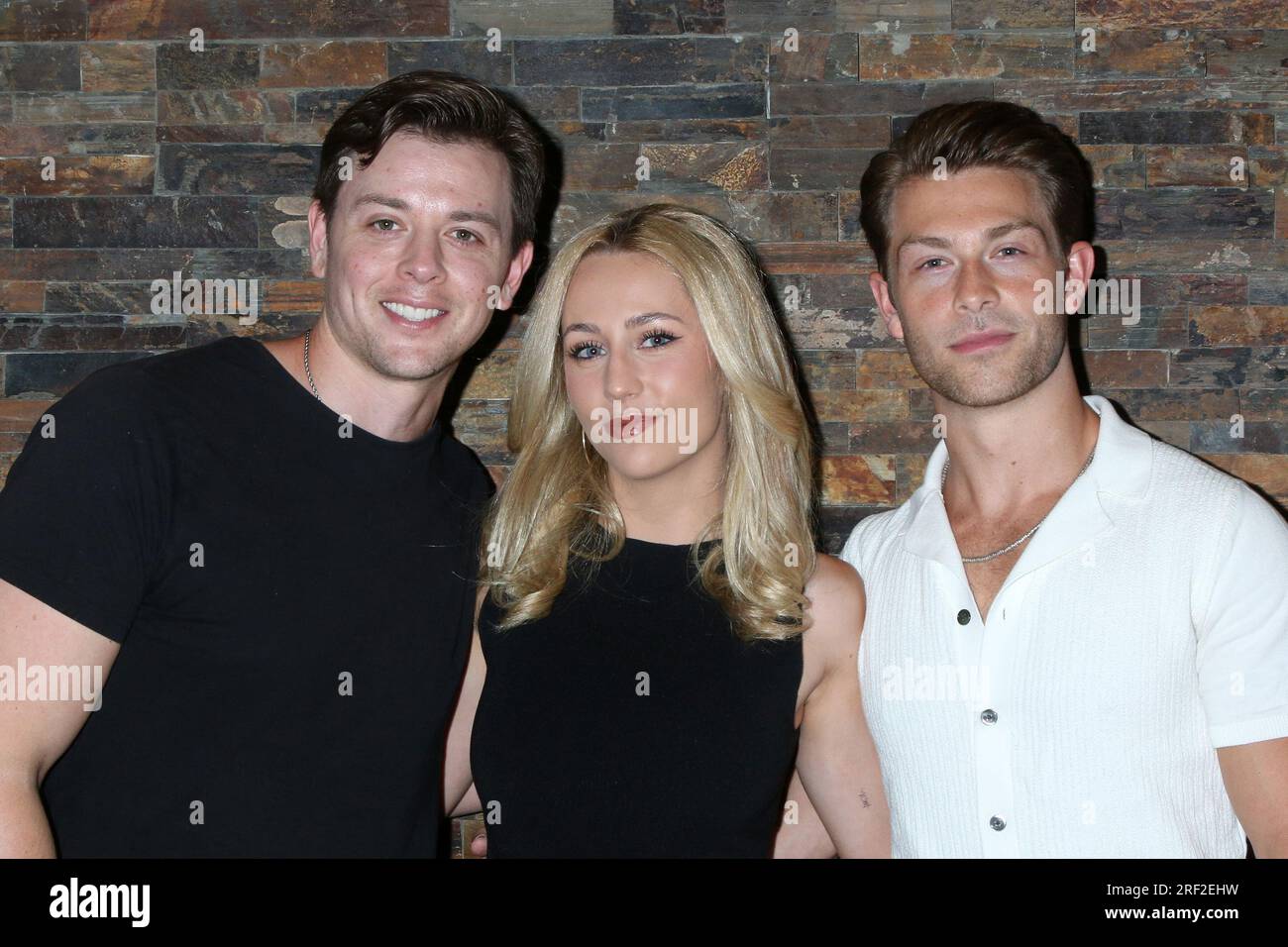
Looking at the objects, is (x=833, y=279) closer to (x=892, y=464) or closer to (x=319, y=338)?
(x=892, y=464)

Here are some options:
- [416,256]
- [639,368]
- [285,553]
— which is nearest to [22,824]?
[285,553]

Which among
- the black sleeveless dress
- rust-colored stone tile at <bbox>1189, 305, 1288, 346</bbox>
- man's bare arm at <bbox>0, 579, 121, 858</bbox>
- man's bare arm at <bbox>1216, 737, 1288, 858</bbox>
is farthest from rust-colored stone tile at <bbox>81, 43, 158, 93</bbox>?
man's bare arm at <bbox>1216, 737, 1288, 858</bbox>

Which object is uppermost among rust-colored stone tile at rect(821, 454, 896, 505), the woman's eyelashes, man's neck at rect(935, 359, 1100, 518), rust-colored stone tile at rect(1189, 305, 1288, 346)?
rust-colored stone tile at rect(1189, 305, 1288, 346)

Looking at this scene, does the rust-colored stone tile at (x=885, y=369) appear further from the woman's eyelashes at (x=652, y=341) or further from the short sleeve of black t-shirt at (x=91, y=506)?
the short sleeve of black t-shirt at (x=91, y=506)

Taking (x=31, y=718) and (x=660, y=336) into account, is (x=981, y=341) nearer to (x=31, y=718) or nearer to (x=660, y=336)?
(x=660, y=336)

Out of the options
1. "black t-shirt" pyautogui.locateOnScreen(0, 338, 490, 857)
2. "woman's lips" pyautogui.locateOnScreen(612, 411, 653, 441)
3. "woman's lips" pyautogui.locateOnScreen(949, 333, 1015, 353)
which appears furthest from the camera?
"woman's lips" pyautogui.locateOnScreen(612, 411, 653, 441)

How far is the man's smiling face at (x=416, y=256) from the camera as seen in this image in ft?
6.45

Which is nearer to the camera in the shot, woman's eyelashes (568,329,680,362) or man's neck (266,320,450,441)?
man's neck (266,320,450,441)

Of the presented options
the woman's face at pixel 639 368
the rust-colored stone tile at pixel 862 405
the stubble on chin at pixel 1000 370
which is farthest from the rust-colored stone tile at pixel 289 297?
the stubble on chin at pixel 1000 370

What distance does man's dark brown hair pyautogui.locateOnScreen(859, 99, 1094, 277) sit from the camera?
2008 mm

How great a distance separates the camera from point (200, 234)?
2479 millimetres

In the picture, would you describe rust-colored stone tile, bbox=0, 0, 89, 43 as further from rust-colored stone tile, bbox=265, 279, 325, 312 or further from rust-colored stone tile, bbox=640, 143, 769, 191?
rust-colored stone tile, bbox=640, 143, 769, 191

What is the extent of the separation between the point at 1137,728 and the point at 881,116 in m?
1.41

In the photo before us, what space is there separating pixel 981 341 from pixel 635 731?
959 millimetres
